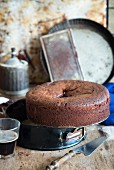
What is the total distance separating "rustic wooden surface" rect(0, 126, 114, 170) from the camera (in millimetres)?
823

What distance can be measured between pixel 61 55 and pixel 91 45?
5.7 inches

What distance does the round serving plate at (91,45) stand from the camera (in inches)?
55.7

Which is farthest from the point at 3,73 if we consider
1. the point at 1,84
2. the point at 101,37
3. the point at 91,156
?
the point at 91,156

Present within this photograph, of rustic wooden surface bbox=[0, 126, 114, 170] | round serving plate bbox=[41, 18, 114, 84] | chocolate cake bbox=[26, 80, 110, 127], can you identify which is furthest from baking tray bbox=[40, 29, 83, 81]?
rustic wooden surface bbox=[0, 126, 114, 170]

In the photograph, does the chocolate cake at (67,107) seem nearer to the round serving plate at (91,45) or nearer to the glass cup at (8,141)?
the glass cup at (8,141)

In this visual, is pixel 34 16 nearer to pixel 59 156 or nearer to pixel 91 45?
pixel 91 45

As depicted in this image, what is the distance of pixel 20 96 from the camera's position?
4.34 feet

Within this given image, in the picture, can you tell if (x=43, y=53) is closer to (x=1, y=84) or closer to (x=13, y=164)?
(x=1, y=84)

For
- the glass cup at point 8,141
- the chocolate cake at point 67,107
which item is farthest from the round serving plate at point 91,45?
the glass cup at point 8,141

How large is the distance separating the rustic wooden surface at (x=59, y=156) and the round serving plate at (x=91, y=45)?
1.80 ft

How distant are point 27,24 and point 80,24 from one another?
0.76 feet

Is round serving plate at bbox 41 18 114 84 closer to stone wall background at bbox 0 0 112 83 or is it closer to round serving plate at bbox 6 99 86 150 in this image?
stone wall background at bbox 0 0 112 83

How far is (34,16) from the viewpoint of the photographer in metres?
1.41

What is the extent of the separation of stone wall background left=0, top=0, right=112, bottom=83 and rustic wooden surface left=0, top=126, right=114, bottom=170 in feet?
2.07
